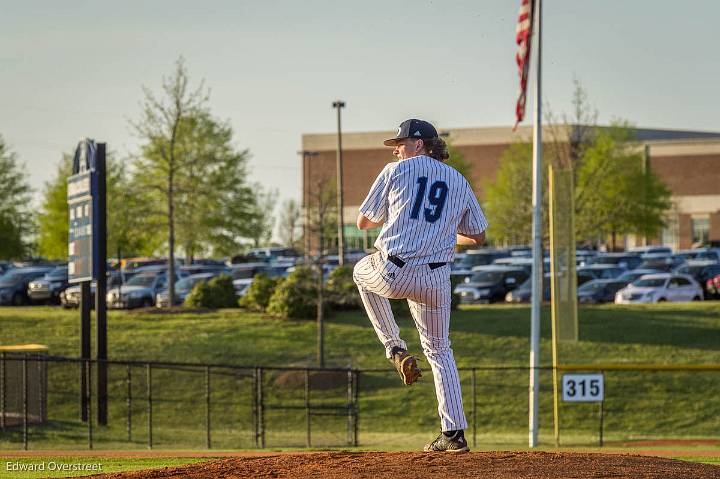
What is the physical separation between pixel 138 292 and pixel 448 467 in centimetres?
3839

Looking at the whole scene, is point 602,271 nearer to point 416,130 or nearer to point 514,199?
point 514,199

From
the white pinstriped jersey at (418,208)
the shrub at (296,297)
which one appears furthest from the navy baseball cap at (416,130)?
the shrub at (296,297)

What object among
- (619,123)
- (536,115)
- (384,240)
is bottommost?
(384,240)

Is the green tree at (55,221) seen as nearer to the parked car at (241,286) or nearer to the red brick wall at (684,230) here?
the parked car at (241,286)

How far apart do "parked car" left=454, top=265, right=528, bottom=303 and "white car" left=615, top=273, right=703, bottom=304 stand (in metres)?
3.95

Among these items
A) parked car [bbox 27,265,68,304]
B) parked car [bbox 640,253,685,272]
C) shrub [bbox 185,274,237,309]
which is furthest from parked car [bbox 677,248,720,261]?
parked car [bbox 27,265,68,304]

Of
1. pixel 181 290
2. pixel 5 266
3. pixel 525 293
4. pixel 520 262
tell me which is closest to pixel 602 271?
pixel 520 262

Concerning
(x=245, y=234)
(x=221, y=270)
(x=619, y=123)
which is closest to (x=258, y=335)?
(x=245, y=234)

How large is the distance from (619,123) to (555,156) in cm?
1407

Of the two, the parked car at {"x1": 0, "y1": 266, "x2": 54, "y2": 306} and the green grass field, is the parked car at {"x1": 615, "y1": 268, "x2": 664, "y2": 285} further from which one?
the green grass field

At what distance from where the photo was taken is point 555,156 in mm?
55062

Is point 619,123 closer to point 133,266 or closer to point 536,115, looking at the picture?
point 133,266

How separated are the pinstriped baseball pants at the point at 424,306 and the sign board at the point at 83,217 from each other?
17.6 metres

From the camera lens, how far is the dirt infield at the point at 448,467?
342 inches
